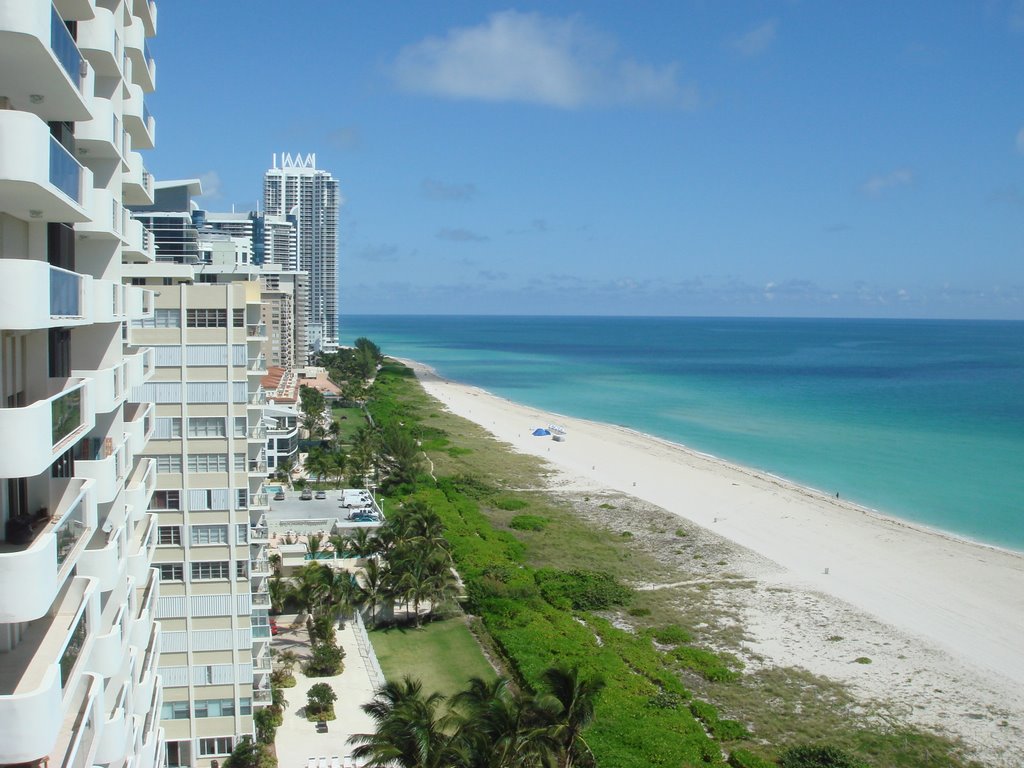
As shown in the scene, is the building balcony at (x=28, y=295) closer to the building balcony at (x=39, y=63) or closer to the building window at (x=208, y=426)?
the building balcony at (x=39, y=63)

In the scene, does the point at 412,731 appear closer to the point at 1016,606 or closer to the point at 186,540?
the point at 186,540

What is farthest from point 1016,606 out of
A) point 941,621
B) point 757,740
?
point 757,740

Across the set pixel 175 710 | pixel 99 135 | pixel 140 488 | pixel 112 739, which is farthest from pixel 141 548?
pixel 175 710

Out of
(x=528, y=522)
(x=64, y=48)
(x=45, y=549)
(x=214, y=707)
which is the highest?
(x=64, y=48)

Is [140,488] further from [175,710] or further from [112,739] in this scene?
[175,710]

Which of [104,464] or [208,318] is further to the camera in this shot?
[208,318]

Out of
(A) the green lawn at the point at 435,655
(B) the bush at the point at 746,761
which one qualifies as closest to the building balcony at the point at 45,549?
(B) the bush at the point at 746,761
